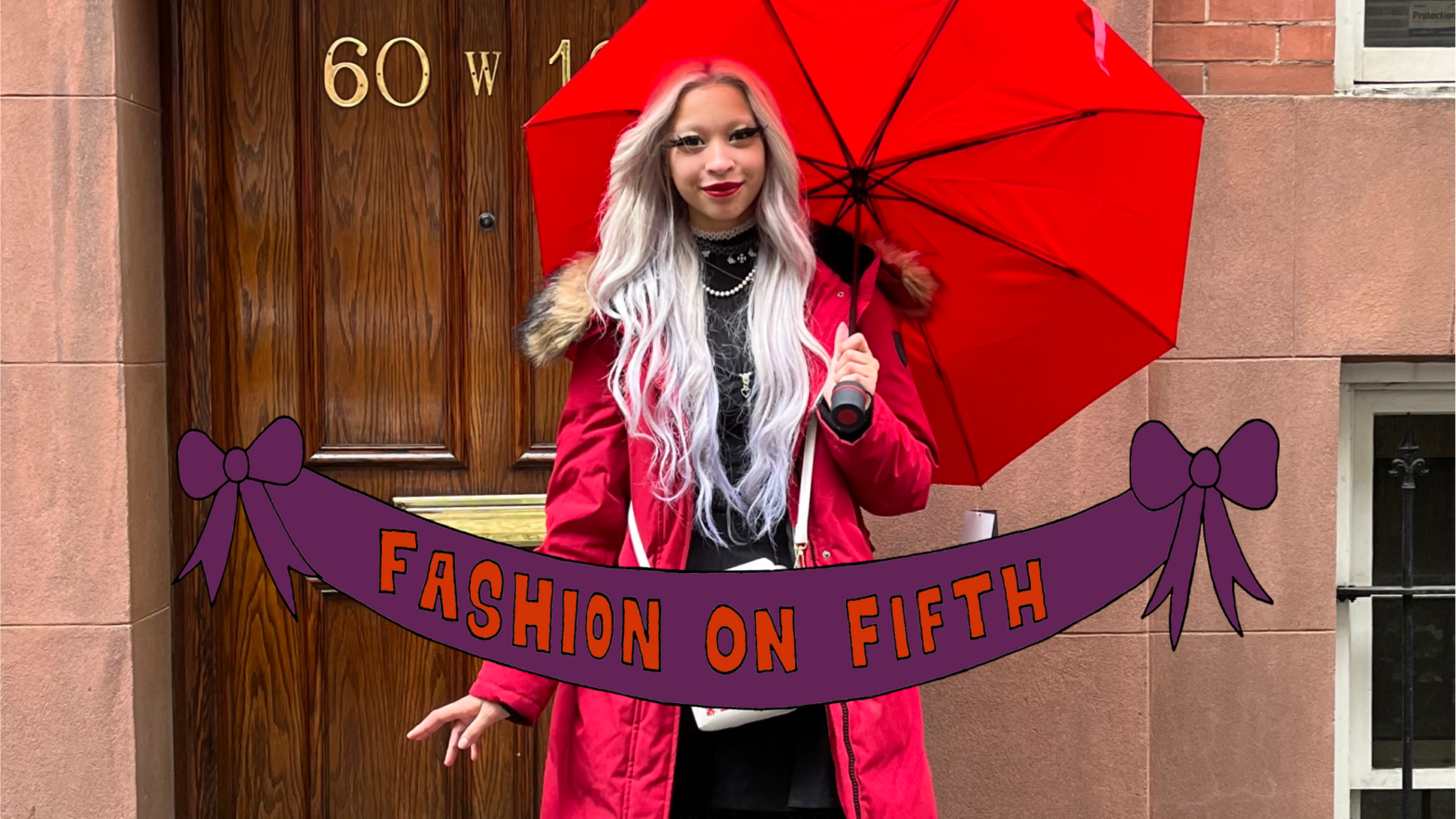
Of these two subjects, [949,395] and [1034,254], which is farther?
[949,395]

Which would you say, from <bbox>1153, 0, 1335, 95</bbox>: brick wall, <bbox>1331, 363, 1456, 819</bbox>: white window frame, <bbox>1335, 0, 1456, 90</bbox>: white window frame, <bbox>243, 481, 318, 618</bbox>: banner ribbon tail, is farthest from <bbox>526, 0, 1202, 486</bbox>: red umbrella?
<bbox>1335, 0, 1456, 90</bbox>: white window frame

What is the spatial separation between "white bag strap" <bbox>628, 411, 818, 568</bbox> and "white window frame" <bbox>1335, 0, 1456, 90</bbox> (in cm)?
259

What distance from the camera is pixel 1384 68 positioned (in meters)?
3.92

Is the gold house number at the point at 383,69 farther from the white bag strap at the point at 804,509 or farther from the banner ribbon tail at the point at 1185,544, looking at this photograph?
the banner ribbon tail at the point at 1185,544

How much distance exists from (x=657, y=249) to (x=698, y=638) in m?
0.68

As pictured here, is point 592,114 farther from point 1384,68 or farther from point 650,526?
point 1384,68

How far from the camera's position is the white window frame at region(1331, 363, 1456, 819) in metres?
3.91

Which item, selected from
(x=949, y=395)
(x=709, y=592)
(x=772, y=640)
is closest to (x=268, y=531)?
(x=709, y=592)

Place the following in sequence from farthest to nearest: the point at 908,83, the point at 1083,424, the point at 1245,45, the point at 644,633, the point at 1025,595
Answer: the point at 1245,45
the point at 1083,424
the point at 908,83
the point at 1025,595
the point at 644,633

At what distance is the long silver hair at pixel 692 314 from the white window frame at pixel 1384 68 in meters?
2.44

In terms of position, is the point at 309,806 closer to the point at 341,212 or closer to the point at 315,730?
the point at 315,730

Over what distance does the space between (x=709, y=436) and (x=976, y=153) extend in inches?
28.7

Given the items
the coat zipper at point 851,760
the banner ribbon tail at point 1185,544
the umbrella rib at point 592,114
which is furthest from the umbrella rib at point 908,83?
the coat zipper at point 851,760

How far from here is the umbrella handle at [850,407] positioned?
200 cm
